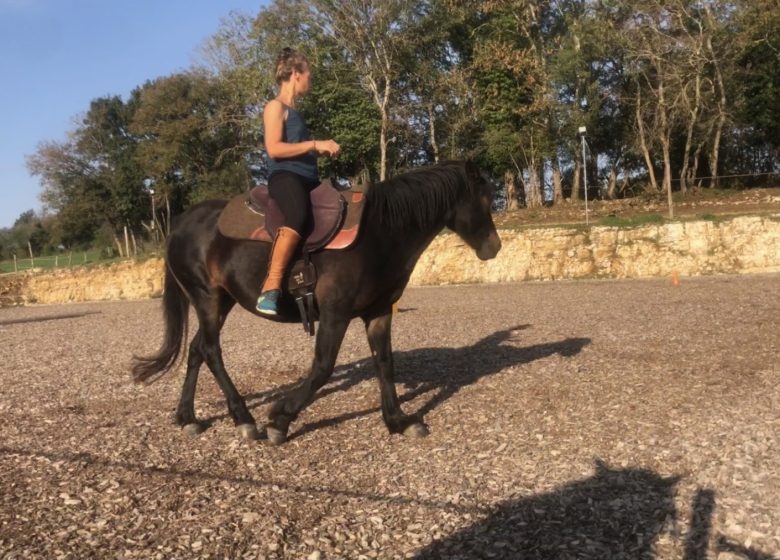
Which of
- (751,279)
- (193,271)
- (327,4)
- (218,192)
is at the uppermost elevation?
(327,4)

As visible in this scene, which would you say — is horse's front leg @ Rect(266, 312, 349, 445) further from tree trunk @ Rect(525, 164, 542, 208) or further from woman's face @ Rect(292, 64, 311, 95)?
tree trunk @ Rect(525, 164, 542, 208)

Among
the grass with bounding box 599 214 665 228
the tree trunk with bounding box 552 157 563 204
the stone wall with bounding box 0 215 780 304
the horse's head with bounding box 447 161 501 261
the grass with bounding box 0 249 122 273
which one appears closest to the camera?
the horse's head with bounding box 447 161 501 261

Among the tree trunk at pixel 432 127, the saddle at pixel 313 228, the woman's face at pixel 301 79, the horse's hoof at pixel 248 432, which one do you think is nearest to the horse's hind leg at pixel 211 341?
the horse's hoof at pixel 248 432

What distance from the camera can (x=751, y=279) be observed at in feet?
62.1

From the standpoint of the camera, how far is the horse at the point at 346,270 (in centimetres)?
519

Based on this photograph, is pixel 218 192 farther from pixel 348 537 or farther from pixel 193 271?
pixel 348 537

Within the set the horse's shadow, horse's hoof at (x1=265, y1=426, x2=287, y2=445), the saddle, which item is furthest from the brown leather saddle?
the horse's shadow

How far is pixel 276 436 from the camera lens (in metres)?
5.20

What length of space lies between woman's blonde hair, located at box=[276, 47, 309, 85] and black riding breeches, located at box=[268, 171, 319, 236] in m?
0.79

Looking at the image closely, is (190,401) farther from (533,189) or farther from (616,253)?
(533,189)

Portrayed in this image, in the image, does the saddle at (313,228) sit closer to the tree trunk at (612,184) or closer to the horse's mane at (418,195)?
the horse's mane at (418,195)

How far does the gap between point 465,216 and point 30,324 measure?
18538mm

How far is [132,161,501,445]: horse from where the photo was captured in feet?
17.0

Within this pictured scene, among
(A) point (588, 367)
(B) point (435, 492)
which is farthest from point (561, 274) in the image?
(B) point (435, 492)
